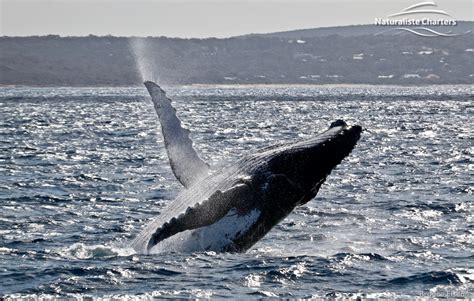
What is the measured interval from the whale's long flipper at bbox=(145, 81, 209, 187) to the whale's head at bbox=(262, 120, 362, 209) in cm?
140

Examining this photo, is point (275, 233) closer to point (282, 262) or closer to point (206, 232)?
point (282, 262)

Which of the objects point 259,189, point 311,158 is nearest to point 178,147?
point 259,189

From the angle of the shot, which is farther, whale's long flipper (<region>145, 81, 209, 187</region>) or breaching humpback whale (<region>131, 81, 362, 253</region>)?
whale's long flipper (<region>145, 81, 209, 187</region>)

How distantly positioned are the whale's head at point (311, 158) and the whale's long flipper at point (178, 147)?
1.40 m

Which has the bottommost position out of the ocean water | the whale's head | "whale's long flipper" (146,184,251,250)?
the ocean water

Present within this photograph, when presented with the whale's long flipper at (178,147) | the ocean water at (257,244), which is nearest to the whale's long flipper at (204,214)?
the ocean water at (257,244)

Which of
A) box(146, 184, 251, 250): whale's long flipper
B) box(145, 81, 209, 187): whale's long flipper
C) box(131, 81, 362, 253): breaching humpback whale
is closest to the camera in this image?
box(146, 184, 251, 250): whale's long flipper

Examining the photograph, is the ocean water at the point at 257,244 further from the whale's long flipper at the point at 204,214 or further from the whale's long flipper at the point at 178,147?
the whale's long flipper at the point at 204,214

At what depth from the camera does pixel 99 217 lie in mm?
16562

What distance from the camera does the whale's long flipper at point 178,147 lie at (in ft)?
40.6

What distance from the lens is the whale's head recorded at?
11.2 metres

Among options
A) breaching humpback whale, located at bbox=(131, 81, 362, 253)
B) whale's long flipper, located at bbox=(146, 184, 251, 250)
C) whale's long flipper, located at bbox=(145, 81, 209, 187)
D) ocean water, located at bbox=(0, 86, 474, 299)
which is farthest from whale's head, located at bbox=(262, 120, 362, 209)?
whale's long flipper, located at bbox=(145, 81, 209, 187)

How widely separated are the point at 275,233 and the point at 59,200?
534cm

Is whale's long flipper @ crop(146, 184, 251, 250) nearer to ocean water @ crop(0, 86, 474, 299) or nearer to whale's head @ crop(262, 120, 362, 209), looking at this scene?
whale's head @ crop(262, 120, 362, 209)
